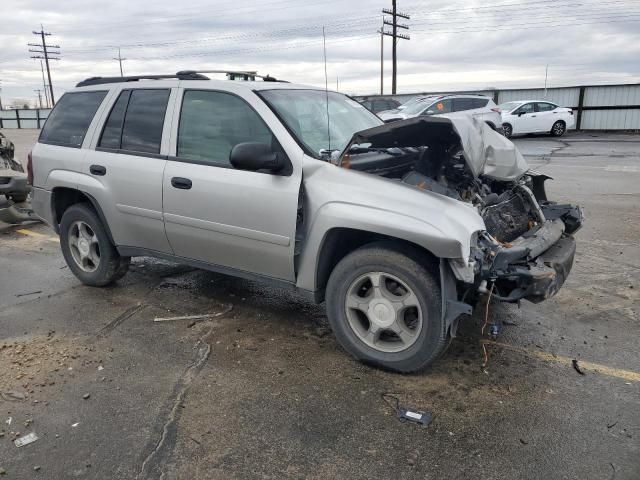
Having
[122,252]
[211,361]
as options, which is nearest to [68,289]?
[122,252]

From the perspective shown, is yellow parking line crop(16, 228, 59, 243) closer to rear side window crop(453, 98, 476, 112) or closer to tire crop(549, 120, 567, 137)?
rear side window crop(453, 98, 476, 112)

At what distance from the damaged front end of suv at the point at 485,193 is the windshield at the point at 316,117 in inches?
10.7

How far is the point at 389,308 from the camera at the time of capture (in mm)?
3488

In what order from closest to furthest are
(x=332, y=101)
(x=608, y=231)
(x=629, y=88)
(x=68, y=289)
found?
1. (x=332, y=101)
2. (x=68, y=289)
3. (x=608, y=231)
4. (x=629, y=88)

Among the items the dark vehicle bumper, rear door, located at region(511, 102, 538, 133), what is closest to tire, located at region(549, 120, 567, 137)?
rear door, located at region(511, 102, 538, 133)

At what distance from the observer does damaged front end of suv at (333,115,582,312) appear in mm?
3352

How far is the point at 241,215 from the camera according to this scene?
153 inches

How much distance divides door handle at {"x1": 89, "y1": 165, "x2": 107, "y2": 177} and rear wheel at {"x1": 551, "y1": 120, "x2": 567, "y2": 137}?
2254 centimetres

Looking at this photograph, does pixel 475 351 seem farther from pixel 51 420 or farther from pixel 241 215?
pixel 51 420

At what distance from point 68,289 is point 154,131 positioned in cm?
193

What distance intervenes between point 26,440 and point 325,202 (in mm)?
2179

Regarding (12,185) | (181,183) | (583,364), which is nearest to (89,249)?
(181,183)

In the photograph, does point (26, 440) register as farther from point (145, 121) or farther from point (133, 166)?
point (145, 121)

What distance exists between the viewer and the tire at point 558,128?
76.8 feet
